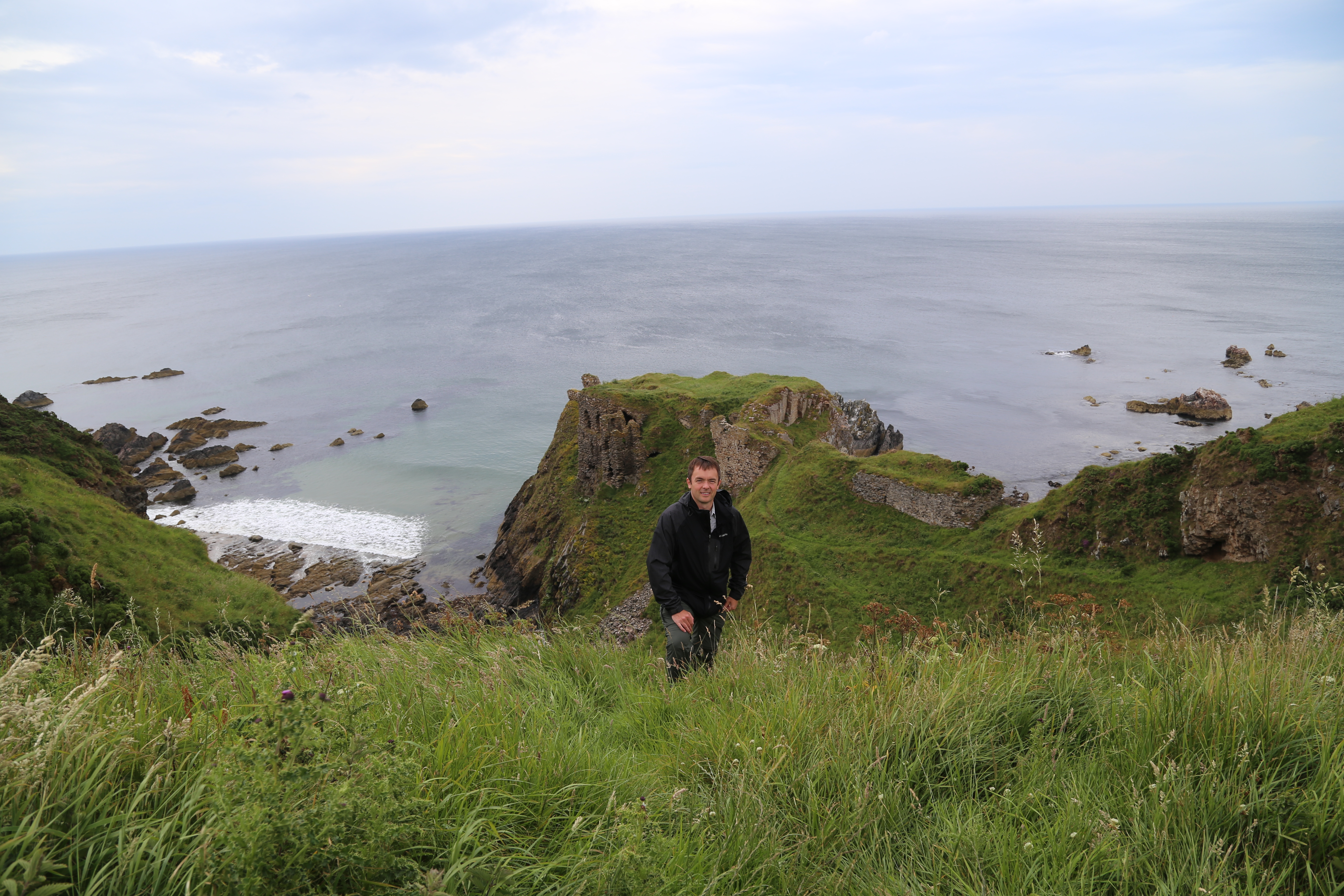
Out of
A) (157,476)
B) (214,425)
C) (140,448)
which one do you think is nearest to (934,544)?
(157,476)

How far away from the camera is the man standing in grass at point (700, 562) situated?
696cm

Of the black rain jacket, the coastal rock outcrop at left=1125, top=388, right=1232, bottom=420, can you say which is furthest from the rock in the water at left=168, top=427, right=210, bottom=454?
the coastal rock outcrop at left=1125, top=388, right=1232, bottom=420

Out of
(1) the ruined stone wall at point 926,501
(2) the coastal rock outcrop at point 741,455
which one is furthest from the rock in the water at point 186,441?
(1) the ruined stone wall at point 926,501

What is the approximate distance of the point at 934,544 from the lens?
93.8 feet

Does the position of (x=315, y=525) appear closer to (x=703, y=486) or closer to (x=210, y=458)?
(x=210, y=458)

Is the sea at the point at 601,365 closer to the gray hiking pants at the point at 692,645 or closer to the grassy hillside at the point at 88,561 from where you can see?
the grassy hillside at the point at 88,561

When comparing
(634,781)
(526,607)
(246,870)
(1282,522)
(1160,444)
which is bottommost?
(526,607)

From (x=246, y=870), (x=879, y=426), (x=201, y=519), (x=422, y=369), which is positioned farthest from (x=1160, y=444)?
(x=422, y=369)

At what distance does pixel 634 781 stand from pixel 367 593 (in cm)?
4232

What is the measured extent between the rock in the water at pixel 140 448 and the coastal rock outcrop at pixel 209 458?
11.3 ft

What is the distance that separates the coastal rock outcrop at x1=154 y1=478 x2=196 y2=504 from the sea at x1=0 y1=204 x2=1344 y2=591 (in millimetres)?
766

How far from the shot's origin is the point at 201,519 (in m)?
52.8

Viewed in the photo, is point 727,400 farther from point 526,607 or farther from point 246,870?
point 246,870

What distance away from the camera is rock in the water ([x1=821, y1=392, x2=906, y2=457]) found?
2014 inches
